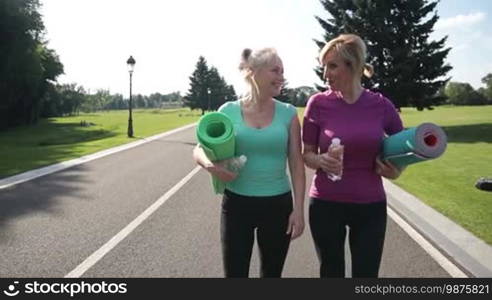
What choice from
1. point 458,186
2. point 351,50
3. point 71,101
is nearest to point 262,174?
point 351,50

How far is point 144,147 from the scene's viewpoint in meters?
24.4

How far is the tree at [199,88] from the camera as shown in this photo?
111 meters

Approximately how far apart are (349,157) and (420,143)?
1.66 feet

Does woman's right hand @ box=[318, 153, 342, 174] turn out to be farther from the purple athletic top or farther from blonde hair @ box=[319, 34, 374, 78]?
blonde hair @ box=[319, 34, 374, 78]

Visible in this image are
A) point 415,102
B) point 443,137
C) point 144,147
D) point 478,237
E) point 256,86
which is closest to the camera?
point 443,137

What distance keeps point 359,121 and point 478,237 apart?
14.6 feet

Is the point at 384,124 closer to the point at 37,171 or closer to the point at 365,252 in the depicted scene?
the point at 365,252

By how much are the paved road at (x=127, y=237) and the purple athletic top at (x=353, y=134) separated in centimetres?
237

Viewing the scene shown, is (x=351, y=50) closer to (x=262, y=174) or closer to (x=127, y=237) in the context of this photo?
(x=262, y=174)

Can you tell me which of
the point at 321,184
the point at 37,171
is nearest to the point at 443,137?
the point at 321,184

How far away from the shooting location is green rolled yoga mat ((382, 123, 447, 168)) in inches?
117

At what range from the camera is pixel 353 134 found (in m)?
3.30

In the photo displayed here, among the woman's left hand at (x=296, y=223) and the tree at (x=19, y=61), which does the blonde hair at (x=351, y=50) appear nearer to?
the woman's left hand at (x=296, y=223)

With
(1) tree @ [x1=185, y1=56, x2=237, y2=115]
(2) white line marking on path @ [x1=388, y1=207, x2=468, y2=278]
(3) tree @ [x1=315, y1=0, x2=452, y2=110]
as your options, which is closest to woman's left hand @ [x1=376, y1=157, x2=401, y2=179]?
(2) white line marking on path @ [x1=388, y1=207, x2=468, y2=278]
